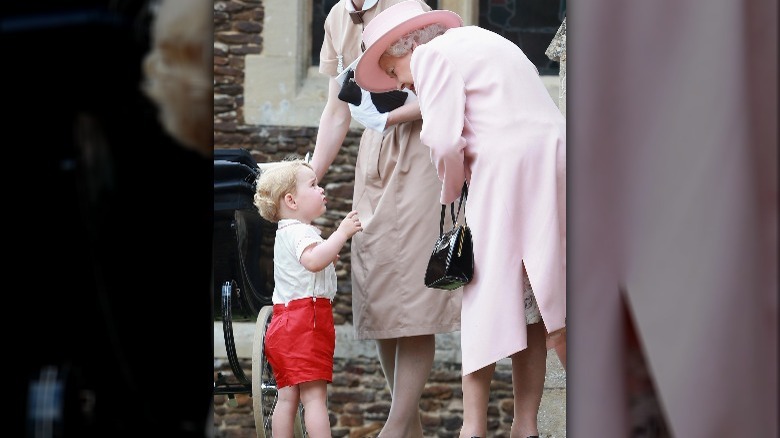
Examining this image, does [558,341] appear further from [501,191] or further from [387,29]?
[387,29]

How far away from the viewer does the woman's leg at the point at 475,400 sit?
3.79 m

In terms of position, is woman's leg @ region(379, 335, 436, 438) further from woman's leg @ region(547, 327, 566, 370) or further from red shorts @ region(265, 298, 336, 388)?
woman's leg @ region(547, 327, 566, 370)

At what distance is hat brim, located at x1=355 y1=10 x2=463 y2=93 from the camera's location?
4129mm

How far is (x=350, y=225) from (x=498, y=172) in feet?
2.05

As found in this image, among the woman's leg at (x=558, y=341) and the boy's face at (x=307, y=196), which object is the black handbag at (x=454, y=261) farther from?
the boy's face at (x=307, y=196)

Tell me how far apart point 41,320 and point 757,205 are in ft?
3.01

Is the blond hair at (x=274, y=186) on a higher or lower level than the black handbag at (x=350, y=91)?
lower

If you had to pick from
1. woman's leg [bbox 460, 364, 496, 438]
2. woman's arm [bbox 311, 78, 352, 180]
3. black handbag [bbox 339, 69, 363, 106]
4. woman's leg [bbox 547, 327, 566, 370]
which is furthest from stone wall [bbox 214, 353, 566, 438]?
woman's leg [bbox 547, 327, 566, 370]

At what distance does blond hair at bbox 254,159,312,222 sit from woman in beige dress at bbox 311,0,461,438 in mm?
288

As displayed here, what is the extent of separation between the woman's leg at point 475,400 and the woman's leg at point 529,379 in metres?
0.12

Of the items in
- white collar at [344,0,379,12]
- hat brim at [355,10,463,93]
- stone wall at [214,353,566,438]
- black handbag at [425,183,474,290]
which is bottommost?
stone wall at [214,353,566,438]

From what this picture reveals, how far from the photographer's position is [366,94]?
4.46m

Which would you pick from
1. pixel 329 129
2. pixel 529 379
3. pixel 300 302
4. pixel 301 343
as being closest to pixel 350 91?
pixel 329 129

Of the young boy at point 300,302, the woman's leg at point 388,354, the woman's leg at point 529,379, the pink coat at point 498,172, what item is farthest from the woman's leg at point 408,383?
the pink coat at point 498,172
